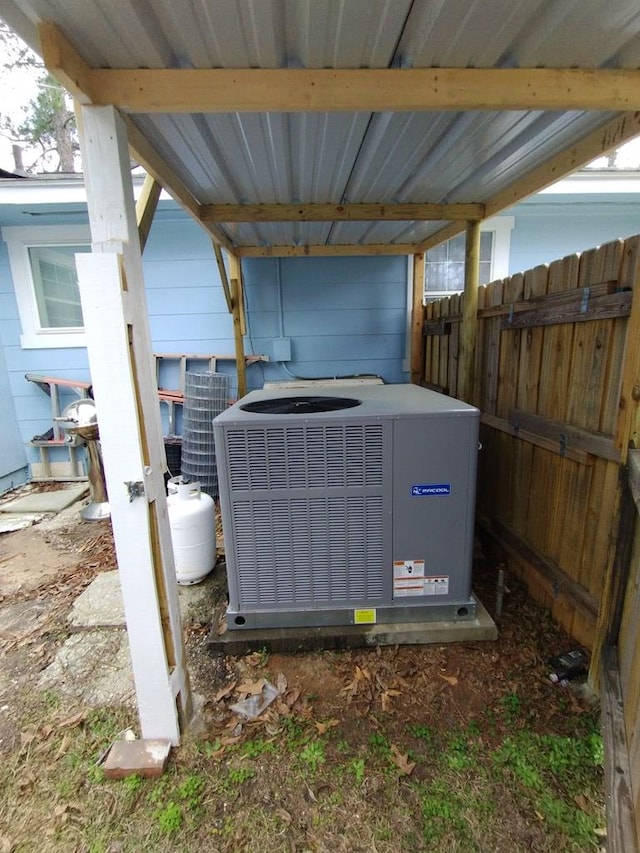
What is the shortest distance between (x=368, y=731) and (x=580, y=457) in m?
1.61

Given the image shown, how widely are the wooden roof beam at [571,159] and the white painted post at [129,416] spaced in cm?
196

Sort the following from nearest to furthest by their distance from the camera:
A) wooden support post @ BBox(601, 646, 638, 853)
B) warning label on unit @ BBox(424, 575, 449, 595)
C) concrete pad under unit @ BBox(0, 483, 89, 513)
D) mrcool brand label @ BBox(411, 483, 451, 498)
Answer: wooden support post @ BBox(601, 646, 638, 853)
mrcool brand label @ BBox(411, 483, 451, 498)
warning label on unit @ BBox(424, 575, 449, 595)
concrete pad under unit @ BBox(0, 483, 89, 513)

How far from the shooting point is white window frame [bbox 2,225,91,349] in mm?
4164

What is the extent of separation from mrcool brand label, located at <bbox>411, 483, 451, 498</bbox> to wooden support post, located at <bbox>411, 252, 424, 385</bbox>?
2.67 metres

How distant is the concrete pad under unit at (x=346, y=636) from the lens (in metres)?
2.03

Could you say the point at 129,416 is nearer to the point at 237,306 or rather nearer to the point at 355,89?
the point at 355,89

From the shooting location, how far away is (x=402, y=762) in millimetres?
1507

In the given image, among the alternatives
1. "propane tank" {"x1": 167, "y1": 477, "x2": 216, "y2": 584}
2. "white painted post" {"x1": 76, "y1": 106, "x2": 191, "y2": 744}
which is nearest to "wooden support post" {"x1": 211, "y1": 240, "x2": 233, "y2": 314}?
"propane tank" {"x1": 167, "y1": 477, "x2": 216, "y2": 584}

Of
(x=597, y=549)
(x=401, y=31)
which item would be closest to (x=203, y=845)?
(x=597, y=549)

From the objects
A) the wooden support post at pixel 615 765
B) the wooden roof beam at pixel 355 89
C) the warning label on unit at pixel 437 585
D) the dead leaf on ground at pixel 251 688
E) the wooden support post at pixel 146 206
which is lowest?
the dead leaf on ground at pixel 251 688

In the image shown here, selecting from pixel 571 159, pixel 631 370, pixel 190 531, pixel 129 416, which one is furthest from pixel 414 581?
pixel 571 159

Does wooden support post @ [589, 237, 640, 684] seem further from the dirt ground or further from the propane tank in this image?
the propane tank

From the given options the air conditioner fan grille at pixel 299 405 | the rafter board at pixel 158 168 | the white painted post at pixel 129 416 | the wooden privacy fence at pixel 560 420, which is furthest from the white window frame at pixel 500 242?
the white painted post at pixel 129 416

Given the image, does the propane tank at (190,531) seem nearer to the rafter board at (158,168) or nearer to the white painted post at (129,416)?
the white painted post at (129,416)
